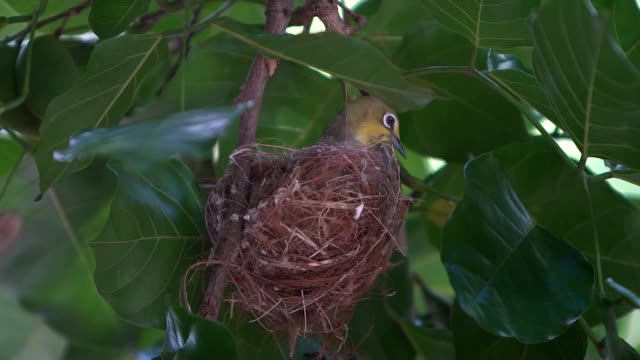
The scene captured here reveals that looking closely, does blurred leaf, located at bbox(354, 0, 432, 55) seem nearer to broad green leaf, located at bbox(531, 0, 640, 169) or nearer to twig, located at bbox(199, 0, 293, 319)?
twig, located at bbox(199, 0, 293, 319)

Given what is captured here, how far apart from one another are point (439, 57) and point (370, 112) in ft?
0.80

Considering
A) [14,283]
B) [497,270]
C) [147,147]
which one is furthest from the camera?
[14,283]

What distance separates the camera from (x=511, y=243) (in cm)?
146

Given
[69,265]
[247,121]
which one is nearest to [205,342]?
[247,121]

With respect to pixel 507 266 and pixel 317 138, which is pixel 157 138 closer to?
pixel 507 266

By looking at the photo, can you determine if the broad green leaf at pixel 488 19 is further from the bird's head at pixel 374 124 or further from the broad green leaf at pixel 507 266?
the bird's head at pixel 374 124

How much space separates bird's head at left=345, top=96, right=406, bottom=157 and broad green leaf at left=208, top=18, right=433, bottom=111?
0.62 metres

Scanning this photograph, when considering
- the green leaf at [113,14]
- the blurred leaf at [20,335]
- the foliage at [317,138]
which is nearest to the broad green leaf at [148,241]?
the foliage at [317,138]

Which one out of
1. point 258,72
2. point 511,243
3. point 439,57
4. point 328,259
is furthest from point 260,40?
point 439,57

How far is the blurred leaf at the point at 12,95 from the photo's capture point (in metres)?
1.82

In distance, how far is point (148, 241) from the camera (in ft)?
5.11

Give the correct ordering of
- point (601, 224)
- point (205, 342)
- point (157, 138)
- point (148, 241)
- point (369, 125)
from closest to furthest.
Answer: point (157, 138)
point (205, 342)
point (148, 241)
point (601, 224)
point (369, 125)

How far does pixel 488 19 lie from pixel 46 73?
0.92 meters

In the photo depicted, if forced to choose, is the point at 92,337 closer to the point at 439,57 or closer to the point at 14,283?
the point at 14,283
